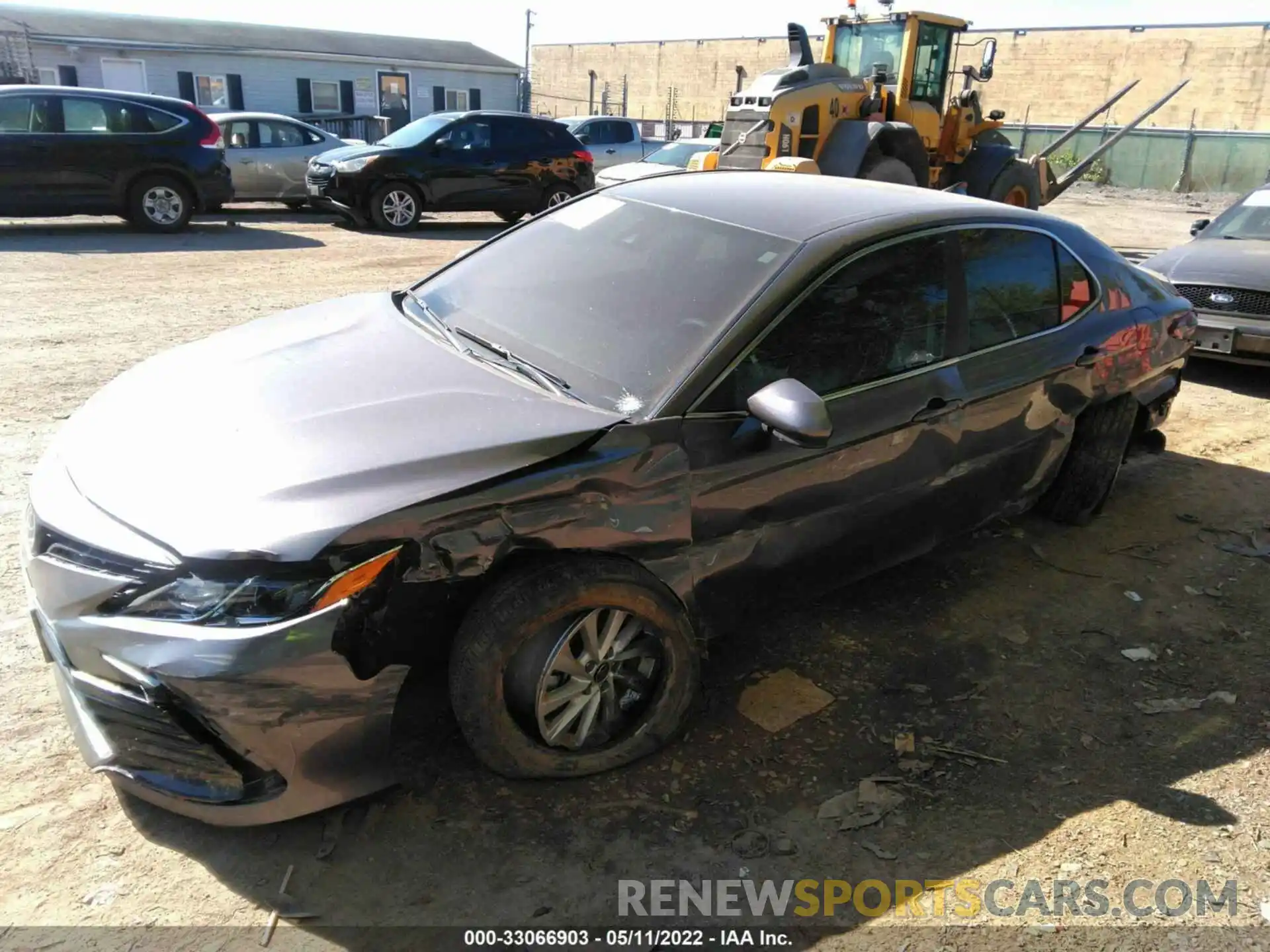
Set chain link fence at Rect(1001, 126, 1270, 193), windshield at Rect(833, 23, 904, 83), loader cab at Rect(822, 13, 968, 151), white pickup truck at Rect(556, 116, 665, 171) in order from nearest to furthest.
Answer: loader cab at Rect(822, 13, 968, 151) < windshield at Rect(833, 23, 904, 83) < white pickup truck at Rect(556, 116, 665, 171) < chain link fence at Rect(1001, 126, 1270, 193)

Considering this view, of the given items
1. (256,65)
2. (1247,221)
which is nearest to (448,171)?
(1247,221)

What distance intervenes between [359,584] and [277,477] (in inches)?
15.7

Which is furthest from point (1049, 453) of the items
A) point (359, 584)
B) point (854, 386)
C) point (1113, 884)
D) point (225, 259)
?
point (225, 259)

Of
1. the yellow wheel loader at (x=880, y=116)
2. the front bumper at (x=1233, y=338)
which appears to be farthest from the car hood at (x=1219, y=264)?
the yellow wheel loader at (x=880, y=116)

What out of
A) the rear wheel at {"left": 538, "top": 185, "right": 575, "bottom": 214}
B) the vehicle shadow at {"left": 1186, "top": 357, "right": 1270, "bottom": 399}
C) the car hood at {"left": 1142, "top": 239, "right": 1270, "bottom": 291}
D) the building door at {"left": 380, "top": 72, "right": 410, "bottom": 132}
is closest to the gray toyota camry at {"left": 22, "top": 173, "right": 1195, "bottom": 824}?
the car hood at {"left": 1142, "top": 239, "right": 1270, "bottom": 291}

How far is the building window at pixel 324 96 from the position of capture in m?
31.0

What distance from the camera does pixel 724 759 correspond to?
297 cm

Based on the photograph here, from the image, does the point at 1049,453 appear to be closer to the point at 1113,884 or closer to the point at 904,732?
the point at 904,732

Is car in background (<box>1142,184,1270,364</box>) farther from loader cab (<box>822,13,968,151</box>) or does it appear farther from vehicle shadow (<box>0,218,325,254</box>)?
vehicle shadow (<box>0,218,325,254</box>)

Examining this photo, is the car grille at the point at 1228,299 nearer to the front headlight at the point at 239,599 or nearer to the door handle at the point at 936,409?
the door handle at the point at 936,409

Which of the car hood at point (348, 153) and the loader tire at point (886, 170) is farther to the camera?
the car hood at point (348, 153)

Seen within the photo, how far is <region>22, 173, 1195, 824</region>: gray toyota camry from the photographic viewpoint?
7.66 ft

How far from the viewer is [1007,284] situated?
3861 millimetres
